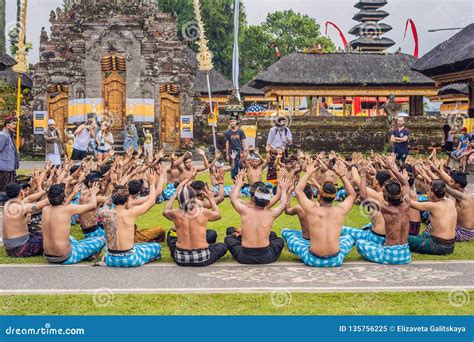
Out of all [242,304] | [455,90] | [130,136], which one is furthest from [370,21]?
[242,304]

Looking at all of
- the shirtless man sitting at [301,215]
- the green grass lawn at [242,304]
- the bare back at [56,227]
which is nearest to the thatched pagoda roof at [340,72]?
the shirtless man sitting at [301,215]

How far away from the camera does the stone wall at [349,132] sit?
99.2 ft

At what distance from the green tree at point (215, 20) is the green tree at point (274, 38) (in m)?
6.67

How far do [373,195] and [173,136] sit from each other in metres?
21.8

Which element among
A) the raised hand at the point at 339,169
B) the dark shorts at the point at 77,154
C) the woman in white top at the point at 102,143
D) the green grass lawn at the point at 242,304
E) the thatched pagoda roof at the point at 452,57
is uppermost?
the thatched pagoda roof at the point at 452,57

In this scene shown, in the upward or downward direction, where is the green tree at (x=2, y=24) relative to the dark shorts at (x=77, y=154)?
upward

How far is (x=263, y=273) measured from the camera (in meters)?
7.77

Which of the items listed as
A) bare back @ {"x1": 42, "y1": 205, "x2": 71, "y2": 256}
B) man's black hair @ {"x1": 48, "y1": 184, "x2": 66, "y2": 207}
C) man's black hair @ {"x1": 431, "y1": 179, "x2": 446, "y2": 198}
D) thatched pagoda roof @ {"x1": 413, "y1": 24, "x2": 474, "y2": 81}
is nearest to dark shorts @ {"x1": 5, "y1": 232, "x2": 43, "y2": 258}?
bare back @ {"x1": 42, "y1": 205, "x2": 71, "y2": 256}

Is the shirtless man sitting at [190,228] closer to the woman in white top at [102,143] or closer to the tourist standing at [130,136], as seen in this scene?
the woman in white top at [102,143]

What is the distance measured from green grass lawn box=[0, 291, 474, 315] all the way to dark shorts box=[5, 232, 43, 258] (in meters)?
2.22

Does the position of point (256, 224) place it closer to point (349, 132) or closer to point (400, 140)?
point (400, 140)

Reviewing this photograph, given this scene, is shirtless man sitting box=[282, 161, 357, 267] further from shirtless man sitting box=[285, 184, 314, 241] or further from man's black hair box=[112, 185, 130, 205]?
man's black hair box=[112, 185, 130, 205]

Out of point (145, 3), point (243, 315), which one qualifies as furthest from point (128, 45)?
point (243, 315)

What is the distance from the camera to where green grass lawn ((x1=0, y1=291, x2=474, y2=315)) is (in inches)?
240
